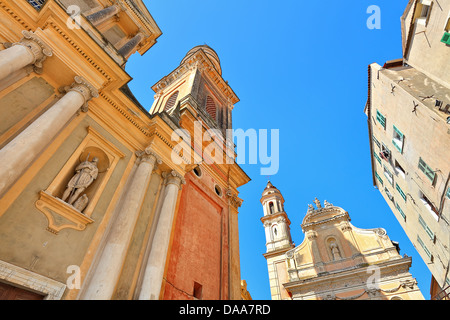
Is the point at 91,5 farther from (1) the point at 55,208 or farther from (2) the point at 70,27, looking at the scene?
(1) the point at 55,208

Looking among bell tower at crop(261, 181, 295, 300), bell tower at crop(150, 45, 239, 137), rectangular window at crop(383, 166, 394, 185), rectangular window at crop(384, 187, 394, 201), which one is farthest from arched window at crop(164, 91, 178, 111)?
bell tower at crop(261, 181, 295, 300)

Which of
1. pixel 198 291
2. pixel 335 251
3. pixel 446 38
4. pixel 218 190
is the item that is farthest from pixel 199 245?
pixel 335 251

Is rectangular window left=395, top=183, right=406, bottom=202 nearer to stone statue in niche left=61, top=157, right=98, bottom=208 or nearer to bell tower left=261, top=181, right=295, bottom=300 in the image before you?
bell tower left=261, top=181, right=295, bottom=300

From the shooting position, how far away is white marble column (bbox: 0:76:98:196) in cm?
436

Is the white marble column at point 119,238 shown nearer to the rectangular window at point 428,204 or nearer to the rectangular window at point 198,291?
the rectangular window at point 198,291

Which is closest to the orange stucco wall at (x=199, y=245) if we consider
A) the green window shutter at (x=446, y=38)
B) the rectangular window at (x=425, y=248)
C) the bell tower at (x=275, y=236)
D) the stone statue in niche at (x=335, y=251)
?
the green window shutter at (x=446, y=38)

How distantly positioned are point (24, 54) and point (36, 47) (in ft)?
2.03

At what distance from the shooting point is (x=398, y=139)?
14.8 m

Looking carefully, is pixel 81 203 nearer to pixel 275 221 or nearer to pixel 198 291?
pixel 198 291

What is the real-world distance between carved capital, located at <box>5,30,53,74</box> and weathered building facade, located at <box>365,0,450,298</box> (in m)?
14.4

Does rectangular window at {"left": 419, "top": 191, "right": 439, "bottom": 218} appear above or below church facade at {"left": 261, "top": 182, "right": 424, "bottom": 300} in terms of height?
below

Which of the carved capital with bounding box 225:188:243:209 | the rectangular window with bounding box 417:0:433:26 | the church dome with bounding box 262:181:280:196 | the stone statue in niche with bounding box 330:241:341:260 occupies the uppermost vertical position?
the church dome with bounding box 262:181:280:196

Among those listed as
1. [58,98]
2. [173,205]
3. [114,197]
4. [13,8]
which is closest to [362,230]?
[173,205]

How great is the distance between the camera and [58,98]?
22.0 feet
